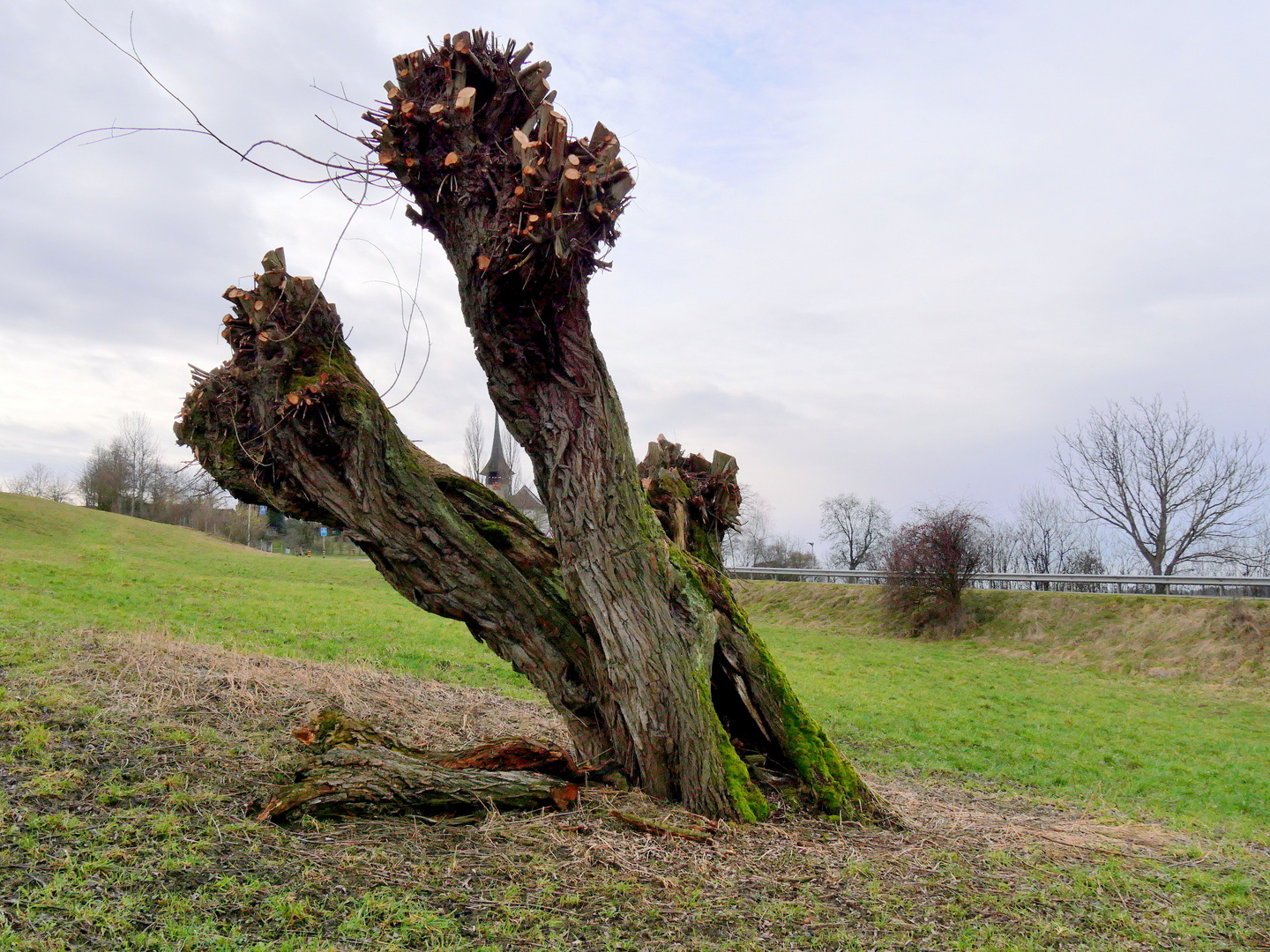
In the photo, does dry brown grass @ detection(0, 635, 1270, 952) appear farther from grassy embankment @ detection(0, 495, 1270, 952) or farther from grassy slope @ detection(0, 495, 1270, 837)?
grassy slope @ detection(0, 495, 1270, 837)

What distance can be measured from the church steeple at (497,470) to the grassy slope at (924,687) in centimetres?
1814

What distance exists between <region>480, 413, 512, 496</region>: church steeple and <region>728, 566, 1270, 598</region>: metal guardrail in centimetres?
1377

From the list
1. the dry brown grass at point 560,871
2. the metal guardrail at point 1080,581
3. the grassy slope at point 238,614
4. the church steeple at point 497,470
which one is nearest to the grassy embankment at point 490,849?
the dry brown grass at point 560,871

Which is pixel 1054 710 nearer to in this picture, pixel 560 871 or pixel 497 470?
pixel 560 871

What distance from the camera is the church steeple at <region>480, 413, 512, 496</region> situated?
41188mm

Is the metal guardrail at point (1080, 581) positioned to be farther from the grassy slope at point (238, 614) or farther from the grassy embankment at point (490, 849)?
the grassy slope at point (238, 614)

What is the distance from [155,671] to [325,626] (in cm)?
741

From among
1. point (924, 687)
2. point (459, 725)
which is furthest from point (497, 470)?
point (459, 725)

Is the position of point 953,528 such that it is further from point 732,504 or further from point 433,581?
point 433,581

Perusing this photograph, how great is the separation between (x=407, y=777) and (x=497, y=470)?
4286cm

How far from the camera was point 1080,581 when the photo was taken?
25.4m

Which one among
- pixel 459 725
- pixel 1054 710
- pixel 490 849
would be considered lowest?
pixel 1054 710

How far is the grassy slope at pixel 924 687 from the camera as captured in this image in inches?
355

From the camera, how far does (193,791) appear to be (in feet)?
13.6
